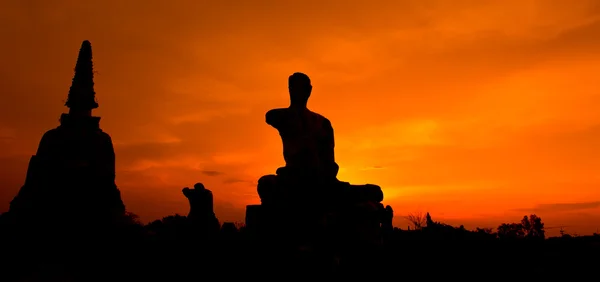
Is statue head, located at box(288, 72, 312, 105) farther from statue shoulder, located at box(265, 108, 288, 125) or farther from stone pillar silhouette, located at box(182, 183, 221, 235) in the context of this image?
stone pillar silhouette, located at box(182, 183, 221, 235)

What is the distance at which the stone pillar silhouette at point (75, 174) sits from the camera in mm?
18781

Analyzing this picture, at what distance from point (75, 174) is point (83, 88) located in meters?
3.58

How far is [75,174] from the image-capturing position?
64.5 ft

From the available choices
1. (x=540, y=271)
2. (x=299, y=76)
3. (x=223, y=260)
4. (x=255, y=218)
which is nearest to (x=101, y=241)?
(x=223, y=260)

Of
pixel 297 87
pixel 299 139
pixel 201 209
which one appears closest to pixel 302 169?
pixel 299 139

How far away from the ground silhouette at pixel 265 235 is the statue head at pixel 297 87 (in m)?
0.03

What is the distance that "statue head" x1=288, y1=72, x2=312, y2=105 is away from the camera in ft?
42.3

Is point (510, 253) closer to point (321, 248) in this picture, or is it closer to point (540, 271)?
point (540, 271)

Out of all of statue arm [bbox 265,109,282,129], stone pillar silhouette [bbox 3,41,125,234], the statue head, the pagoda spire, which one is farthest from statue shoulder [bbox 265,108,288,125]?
the pagoda spire

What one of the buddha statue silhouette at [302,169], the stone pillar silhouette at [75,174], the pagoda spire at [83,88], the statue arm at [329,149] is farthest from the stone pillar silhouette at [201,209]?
the buddha statue silhouette at [302,169]

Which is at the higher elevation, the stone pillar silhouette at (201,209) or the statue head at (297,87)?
the statue head at (297,87)

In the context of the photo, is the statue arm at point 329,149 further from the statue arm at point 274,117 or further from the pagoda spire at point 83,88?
the pagoda spire at point 83,88

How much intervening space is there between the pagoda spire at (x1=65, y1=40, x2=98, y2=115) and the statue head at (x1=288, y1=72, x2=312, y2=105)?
11.3 metres

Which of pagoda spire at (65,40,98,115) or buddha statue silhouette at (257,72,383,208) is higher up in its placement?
pagoda spire at (65,40,98,115)
